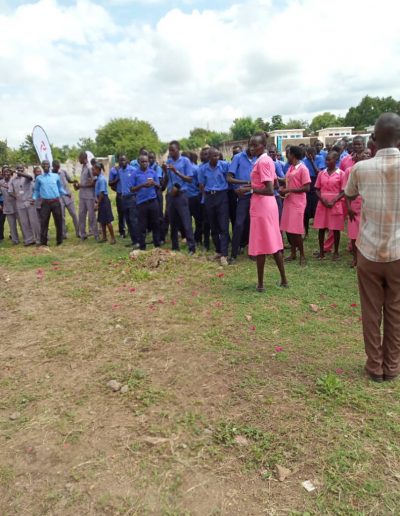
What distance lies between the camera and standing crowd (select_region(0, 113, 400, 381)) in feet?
9.83

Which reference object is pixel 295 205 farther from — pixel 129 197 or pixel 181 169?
pixel 129 197

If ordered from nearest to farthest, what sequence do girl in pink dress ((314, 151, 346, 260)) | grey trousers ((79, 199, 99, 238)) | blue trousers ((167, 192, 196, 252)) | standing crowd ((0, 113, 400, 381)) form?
standing crowd ((0, 113, 400, 381)) < girl in pink dress ((314, 151, 346, 260)) < blue trousers ((167, 192, 196, 252)) < grey trousers ((79, 199, 99, 238))

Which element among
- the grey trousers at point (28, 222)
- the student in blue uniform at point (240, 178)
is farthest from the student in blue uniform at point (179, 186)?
the grey trousers at point (28, 222)

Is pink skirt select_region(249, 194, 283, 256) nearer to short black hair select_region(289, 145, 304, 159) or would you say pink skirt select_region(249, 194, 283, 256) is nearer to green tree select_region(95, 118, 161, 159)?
short black hair select_region(289, 145, 304, 159)

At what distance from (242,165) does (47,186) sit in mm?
4494

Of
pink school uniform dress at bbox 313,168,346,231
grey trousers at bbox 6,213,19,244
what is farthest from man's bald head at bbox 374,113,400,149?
grey trousers at bbox 6,213,19,244

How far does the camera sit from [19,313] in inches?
209

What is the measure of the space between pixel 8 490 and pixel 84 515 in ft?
1.77

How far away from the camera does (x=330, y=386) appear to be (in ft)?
10.3

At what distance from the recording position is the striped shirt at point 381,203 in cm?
290

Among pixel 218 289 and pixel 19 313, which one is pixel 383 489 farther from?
pixel 19 313

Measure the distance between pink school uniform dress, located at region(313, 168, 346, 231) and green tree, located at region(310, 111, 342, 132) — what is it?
79555mm

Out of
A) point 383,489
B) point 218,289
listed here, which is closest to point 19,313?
point 218,289

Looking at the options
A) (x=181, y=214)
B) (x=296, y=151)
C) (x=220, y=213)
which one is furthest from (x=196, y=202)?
(x=296, y=151)
